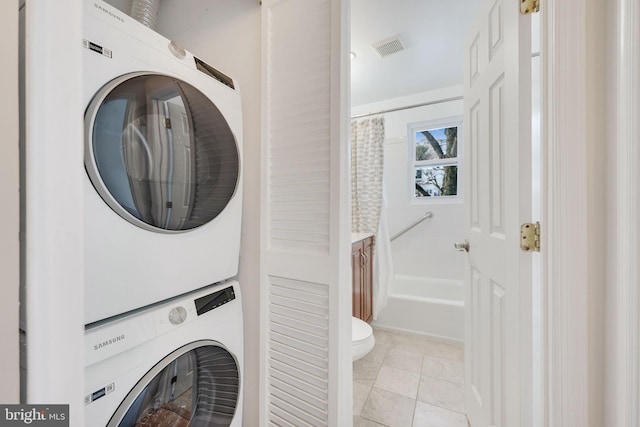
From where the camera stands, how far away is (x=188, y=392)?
82 centimetres

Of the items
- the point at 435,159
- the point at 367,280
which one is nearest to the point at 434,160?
the point at 435,159

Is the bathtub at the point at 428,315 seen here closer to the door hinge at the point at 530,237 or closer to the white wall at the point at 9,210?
the door hinge at the point at 530,237

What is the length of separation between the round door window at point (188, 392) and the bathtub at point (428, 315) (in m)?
1.70

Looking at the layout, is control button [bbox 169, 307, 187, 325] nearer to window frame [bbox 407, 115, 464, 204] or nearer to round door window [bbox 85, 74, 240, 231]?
round door window [bbox 85, 74, 240, 231]

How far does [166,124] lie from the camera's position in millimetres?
773

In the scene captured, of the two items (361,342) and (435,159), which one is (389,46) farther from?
(361,342)

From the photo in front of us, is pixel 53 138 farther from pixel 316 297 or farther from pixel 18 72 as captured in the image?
pixel 316 297

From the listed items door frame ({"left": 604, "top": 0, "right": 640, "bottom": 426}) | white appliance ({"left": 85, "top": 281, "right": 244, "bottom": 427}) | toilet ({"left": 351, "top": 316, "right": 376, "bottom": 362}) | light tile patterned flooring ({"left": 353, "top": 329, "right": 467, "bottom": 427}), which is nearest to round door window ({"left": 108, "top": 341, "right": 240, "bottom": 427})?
white appliance ({"left": 85, "top": 281, "right": 244, "bottom": 427})

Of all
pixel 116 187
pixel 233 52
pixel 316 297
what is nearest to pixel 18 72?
pixel 116 187

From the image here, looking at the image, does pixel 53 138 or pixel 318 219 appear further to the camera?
pixel 318 219

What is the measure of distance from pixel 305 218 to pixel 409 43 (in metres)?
1.73

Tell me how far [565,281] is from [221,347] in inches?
43.1

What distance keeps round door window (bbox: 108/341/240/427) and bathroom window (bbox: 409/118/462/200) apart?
257 centimetres

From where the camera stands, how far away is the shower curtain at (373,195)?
7.54ft
